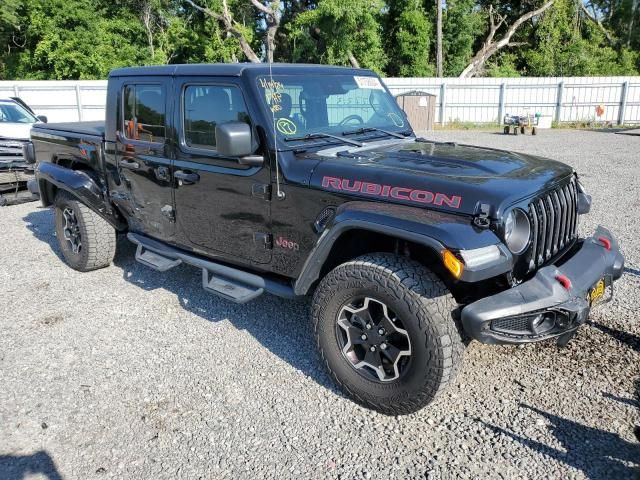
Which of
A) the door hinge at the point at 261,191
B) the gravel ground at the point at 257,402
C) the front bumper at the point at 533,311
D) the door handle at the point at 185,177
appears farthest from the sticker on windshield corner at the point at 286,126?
the front bumper at the point at 533,311

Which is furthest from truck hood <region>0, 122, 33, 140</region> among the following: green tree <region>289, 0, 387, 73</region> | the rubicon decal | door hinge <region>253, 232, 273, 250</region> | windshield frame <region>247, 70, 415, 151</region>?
green tree <region>289, 0, 387, 73</region>

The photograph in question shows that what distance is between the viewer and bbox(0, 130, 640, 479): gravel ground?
274 cm

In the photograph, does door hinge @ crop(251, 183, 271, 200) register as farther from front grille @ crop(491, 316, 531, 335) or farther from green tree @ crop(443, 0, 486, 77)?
green tree @ crop(443, 0, 486, 77)

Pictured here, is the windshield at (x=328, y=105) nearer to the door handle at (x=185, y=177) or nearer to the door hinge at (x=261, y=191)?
the door hinge at (x=261, y=191)

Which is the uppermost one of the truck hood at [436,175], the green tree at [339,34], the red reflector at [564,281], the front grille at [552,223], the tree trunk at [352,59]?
the green tree at [339,34]

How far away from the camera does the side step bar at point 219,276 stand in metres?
3.67

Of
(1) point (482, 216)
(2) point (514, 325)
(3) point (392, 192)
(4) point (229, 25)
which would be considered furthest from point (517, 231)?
(4) point (229, 25)

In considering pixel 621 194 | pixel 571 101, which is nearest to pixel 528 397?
pixel 621 194

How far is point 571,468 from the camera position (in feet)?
8.65

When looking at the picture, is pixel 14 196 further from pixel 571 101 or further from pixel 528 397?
pixel 571 101

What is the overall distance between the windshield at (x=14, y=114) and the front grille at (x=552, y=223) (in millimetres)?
10424

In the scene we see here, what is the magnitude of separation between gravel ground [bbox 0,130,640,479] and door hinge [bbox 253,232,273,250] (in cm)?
78

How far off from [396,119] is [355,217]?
1744 millimetres

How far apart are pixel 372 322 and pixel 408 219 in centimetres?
66
